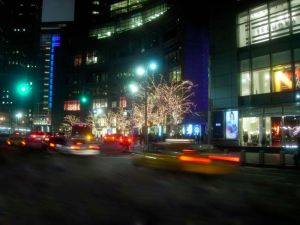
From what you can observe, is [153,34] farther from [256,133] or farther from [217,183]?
[217,183]

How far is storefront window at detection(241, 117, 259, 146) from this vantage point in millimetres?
38469

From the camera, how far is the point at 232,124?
41.2m

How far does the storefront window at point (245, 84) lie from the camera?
129 ft

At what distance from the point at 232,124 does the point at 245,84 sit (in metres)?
4.50

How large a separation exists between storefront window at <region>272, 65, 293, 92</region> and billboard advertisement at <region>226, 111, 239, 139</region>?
18.1ft

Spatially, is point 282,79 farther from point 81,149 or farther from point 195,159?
point 195,159

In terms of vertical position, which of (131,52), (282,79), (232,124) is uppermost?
(131,52)

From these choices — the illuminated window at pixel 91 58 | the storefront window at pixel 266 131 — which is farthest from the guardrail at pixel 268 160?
the illuminated window at pixel 91 58

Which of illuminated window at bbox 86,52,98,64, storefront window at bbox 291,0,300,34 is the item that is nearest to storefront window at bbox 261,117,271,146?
storefront window at bbox 291,0,300,34

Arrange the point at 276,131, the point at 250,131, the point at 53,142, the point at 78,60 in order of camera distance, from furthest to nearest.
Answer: the point at 78,60
the point at 53,142
the point at 250,131
the point at 276,131

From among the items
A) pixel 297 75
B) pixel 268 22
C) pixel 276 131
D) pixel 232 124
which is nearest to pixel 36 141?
pixel 232 124

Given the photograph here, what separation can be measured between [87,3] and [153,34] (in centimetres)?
7045

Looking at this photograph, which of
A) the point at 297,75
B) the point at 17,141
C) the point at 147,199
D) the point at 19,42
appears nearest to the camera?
the point at 147,199

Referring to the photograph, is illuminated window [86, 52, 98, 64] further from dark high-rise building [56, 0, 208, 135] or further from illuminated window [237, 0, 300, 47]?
illuminated window [237, 0, 300, 47]
